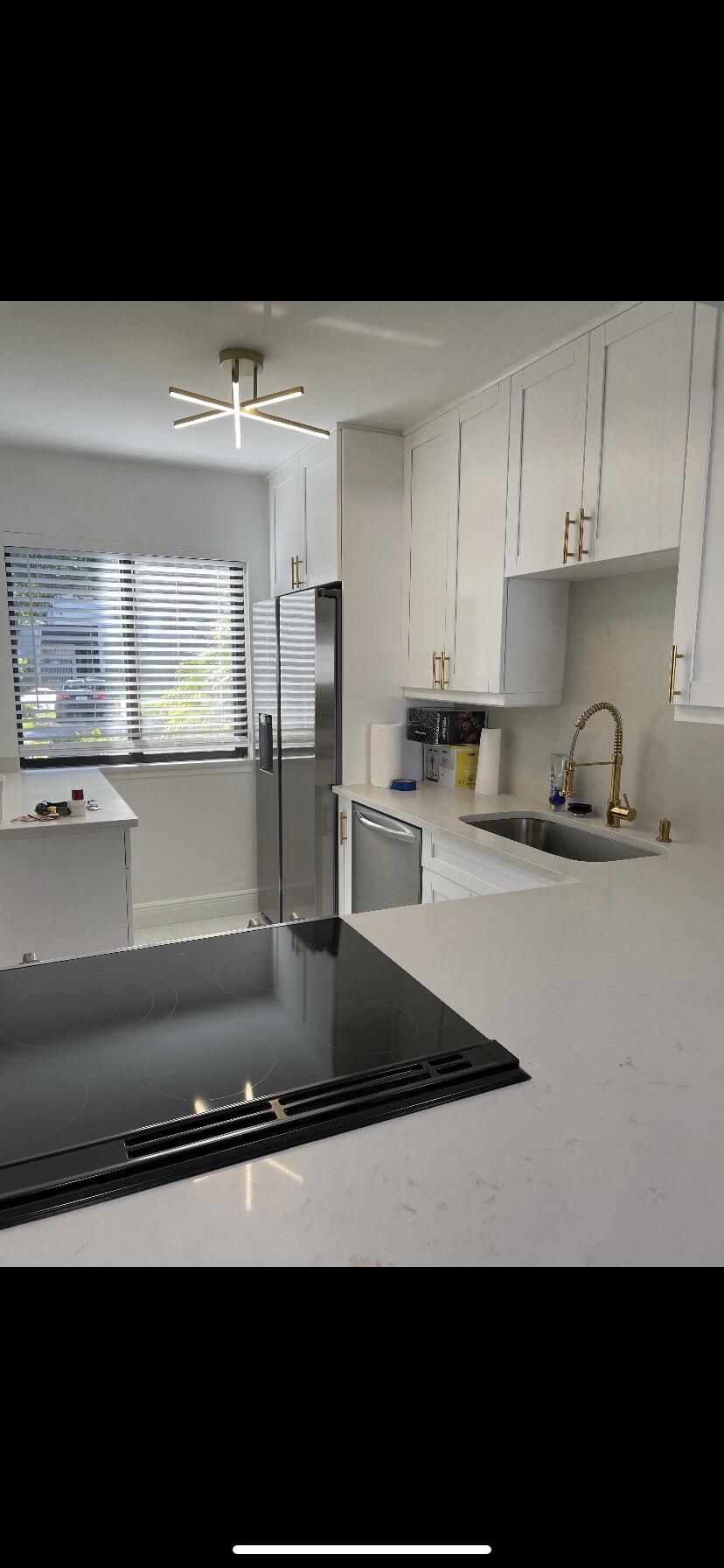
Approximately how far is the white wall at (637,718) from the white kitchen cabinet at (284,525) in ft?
5.13

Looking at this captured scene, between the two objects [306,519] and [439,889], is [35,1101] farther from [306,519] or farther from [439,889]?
[306,519]

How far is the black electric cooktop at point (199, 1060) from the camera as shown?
2.40 ft

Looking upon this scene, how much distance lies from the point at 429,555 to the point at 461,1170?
270cm

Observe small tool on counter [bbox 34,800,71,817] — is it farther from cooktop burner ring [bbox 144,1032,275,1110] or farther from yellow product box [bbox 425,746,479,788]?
cooktop burner ring [bbox 144,1032,275,1110]

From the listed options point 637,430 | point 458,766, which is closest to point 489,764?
point 458,766

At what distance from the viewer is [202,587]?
4180 mm

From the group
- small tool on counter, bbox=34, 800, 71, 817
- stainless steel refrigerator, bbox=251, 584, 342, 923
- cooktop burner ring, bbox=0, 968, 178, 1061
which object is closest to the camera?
cooktop burner ring, bbox=0, 968, 178, 1061

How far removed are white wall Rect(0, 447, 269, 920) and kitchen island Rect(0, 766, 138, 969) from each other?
1379 millimetres

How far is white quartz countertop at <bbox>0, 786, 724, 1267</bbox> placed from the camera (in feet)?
2.05

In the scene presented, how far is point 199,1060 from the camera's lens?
91 centimetres

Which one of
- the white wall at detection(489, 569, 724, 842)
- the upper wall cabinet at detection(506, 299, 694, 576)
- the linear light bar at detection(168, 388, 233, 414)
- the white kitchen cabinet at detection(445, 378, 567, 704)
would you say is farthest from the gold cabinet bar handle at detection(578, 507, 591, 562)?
the linear light bar at detection(168, 388, 233, 414)

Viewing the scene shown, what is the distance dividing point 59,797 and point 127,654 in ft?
3.98
